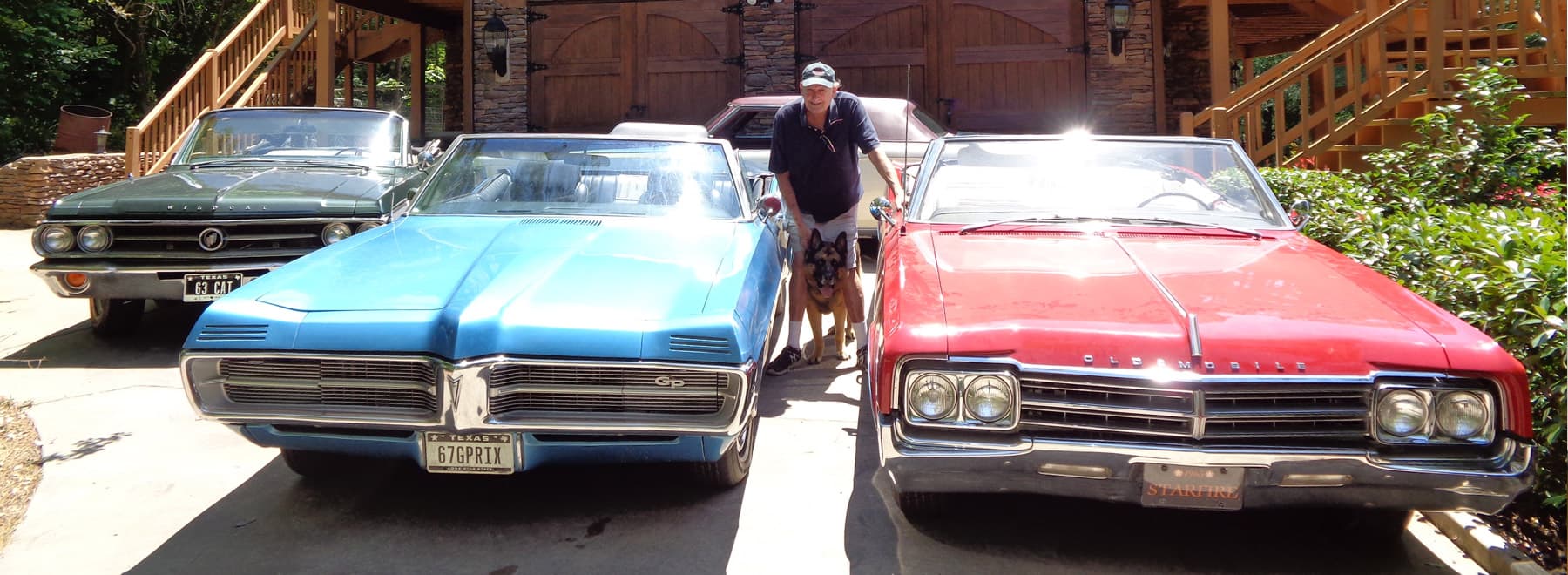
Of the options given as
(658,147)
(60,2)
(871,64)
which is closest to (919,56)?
(871,64)

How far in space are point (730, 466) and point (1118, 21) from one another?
31.9 ft

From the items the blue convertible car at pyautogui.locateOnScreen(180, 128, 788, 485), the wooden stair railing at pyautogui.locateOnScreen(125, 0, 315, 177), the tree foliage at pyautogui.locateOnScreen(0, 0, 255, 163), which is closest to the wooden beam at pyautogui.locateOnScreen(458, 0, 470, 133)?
the wooden stair railing at pyautogui.locateOnScreen(125, 0, 315, 177)

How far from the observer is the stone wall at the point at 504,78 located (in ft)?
45.2

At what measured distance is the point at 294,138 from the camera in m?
7.46

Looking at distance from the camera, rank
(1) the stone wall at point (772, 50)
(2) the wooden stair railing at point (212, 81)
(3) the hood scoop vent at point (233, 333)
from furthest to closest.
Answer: (1) the stone wall at point (772, 50), (2) the wooden stair railing at point (212, 81), (3) the hood scoop vent at point (233, 333)

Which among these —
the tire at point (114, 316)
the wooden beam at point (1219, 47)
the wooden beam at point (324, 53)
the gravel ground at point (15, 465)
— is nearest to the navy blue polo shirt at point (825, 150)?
the gravel ground at point (15, 465)

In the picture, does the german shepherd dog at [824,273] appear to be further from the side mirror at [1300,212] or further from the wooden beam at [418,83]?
the wooden beam at [418,83]

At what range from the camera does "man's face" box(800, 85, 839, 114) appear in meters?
5.36

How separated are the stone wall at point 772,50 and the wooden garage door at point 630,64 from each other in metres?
0.23

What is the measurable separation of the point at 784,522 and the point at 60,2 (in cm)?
2233

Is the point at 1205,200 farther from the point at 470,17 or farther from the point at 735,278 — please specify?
the point at 470,17

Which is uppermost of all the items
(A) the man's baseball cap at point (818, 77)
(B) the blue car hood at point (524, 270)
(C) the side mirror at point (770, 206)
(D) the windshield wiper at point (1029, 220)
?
(A) the man's baseball cap at point (818, 77)

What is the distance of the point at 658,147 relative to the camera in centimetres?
521

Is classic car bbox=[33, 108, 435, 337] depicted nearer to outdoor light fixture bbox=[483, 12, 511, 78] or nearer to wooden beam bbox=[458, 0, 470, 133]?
outdoor light fixture bbox=[483, 12, 511, 78]
